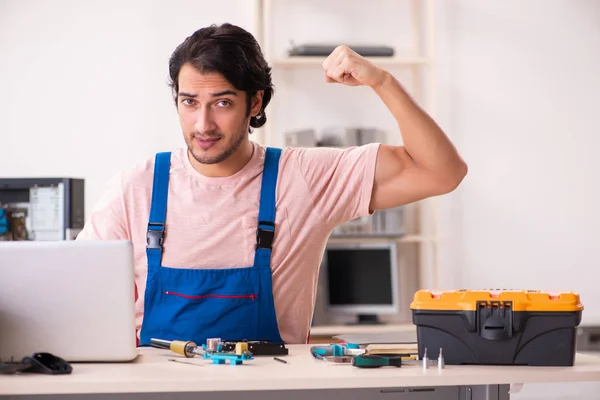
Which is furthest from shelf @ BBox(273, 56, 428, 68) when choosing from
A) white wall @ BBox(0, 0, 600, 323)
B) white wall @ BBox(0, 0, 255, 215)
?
white wall @ BBox(0, 0, 255, 215)

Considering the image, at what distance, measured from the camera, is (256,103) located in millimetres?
2426

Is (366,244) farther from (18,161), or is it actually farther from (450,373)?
(450,373)

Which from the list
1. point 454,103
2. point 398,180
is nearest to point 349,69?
point 398,180

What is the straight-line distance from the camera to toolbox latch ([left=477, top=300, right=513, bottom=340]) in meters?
1.65

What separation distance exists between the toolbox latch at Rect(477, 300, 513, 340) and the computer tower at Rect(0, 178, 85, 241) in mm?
2391

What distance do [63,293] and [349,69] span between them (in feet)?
2.66

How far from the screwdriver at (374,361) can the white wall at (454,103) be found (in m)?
2.82

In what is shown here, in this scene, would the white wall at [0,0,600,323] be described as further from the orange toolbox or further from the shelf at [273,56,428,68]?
the orange toolbox

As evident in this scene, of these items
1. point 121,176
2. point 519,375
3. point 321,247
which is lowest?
point 519,375

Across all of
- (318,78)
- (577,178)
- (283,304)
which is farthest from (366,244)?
(283,304)

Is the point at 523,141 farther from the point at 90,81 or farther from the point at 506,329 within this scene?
the point at 506,329

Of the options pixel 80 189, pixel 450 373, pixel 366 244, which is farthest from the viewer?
pixel 366 244

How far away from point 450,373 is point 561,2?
11.3ft

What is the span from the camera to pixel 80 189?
12.6 feet
